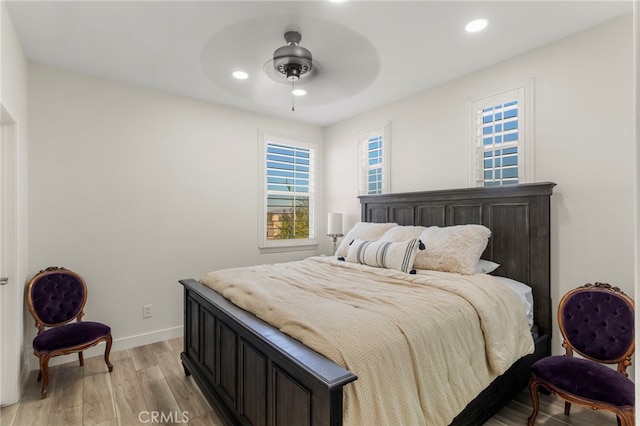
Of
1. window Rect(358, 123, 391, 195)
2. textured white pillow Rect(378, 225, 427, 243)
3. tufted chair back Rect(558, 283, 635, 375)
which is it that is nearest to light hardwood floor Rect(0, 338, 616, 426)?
tufted chair back Rect(558, 283, 635, 375)

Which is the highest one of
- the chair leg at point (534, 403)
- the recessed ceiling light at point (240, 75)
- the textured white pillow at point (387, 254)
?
the recessed ceiling light at point (240, 75)

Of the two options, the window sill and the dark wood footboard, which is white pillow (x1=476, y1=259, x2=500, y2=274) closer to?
the dark wood footboard

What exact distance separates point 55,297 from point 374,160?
372 centimetres

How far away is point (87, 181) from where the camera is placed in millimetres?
3145

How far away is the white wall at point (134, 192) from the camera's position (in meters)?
2.98

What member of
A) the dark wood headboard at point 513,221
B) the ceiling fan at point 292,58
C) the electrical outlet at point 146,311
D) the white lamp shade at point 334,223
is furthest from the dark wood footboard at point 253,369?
the dark wood headboard at point 513,221

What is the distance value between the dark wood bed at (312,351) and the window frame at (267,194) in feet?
5.29

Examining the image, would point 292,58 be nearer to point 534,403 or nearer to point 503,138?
point 503,138

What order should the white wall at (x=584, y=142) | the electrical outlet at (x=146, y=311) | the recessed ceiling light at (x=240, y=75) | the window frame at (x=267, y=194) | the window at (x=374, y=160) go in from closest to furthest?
the white wall at (x=584, y=142) → the recessed ceiling light at (x=240, y=75) → the electrical outlet at (x=146, y=311) → the window at (x=374, y=160) → the window frame at (x=267, y=194)

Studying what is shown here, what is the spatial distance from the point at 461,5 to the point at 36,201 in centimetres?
388

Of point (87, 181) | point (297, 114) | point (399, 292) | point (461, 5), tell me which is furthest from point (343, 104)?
point (87, 181)

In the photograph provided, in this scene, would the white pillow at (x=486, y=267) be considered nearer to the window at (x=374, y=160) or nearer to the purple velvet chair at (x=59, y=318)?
the window at (x=374, y=160)

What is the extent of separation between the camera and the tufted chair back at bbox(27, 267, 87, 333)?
8.86 ft

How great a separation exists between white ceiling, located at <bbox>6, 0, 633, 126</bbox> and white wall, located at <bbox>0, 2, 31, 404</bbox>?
204mm
